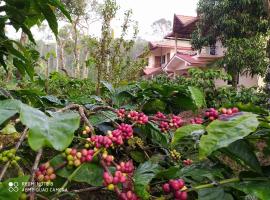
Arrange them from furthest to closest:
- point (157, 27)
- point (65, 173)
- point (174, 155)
Result: point (157, 27) < point (174, 155) < point (65, 173)

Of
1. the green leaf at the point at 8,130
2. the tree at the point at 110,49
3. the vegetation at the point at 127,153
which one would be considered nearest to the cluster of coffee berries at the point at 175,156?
the vegetation at the point at 127,153

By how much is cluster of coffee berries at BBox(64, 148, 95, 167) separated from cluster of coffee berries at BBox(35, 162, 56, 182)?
0.06 meters

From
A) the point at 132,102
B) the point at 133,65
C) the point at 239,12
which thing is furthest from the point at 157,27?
the point at 132,102

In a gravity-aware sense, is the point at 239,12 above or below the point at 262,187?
above

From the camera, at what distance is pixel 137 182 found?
898 millimetres

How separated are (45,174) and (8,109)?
0.18 metres

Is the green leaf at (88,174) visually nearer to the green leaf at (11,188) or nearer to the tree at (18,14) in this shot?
the green leaf at (11,188)

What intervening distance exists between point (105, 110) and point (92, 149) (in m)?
0.49

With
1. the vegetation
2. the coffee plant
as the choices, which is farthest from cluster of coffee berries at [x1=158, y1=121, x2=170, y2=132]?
the coffee plant

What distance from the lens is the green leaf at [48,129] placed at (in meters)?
0.71

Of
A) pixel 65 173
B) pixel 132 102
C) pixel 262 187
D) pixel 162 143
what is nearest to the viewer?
pixel 262 187

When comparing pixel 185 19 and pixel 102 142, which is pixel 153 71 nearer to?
pixel 185 19

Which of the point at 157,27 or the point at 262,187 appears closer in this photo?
the point at 262,187

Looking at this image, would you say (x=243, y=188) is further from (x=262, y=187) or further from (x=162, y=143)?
(x=162, y=143)
